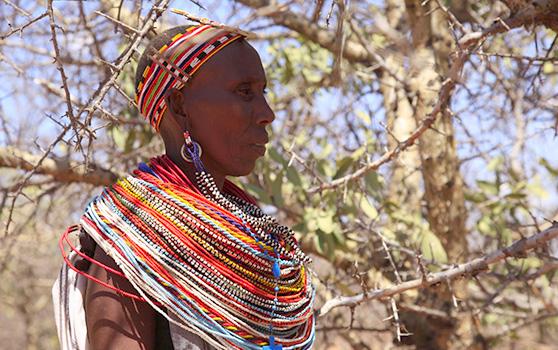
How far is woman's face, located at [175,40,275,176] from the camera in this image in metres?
1.90

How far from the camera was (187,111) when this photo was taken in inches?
75.9

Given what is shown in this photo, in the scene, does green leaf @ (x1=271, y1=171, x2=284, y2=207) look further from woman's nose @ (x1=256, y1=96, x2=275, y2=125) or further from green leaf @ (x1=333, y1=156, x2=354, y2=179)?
woman's nose @ (x1=256, y1=96, x2=275, y2=125)

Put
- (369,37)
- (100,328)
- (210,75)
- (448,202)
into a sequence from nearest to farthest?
(100,328)
(210,75)
(448,202)
(369,37)

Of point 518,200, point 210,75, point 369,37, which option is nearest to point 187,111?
point 210,75

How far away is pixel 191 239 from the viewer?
1.81 meters

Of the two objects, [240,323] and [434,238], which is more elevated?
[434,238]

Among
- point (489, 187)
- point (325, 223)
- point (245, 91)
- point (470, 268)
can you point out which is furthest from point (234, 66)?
point (489, 187)

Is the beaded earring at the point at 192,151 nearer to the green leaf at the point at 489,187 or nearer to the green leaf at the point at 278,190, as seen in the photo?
the green leaf at the point at 278,190

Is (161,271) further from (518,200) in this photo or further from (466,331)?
(518,200)

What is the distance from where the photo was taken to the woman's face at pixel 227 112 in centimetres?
190

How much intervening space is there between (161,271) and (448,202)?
2.09 metres

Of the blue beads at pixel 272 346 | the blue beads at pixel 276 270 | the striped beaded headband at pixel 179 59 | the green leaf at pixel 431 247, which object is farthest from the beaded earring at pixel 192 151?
the green leaf at pixel 431 247

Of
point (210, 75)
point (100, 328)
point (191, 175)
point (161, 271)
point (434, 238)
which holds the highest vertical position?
point (434, 238)

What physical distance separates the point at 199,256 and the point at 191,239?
4cm
